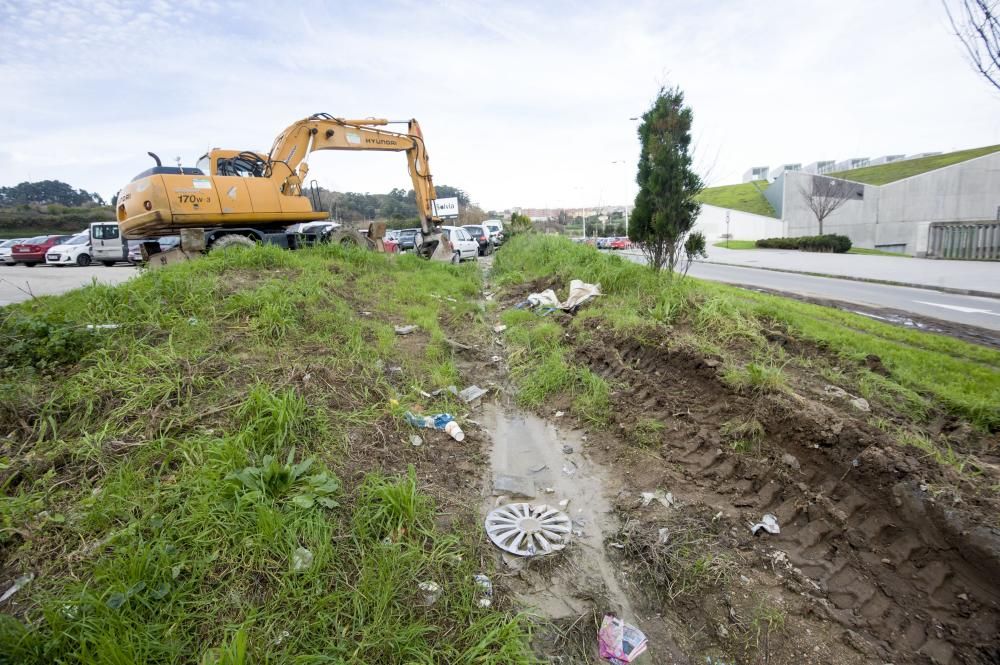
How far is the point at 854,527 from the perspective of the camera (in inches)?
115

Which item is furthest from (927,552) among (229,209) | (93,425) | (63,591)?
(229,209)

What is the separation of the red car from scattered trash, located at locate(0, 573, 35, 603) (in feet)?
77.8

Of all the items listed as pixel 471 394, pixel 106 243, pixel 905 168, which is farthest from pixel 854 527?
pixel 905 168

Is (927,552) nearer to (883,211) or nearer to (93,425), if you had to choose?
(93,425)

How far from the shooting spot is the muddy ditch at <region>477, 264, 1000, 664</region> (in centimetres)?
239

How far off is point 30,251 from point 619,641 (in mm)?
26628

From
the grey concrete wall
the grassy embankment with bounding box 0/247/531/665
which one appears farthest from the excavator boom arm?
→ the grey concrete wall

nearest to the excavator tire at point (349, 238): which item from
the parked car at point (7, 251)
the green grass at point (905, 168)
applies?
the parked car at point (7, 251)

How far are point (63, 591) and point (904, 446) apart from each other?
16.8 ft

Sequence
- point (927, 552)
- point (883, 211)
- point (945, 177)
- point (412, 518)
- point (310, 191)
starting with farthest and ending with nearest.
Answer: point (883, 211) < point (945, 177) < point (310, 191) < point (412, 518) < point (927, 552)

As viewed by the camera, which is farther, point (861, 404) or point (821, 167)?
point (821, 167)

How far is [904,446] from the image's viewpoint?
10.7ft

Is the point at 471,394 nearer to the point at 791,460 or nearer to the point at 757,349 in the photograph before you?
the point at 791,460

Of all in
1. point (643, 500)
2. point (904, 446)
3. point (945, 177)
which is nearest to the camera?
point (904, 446)
